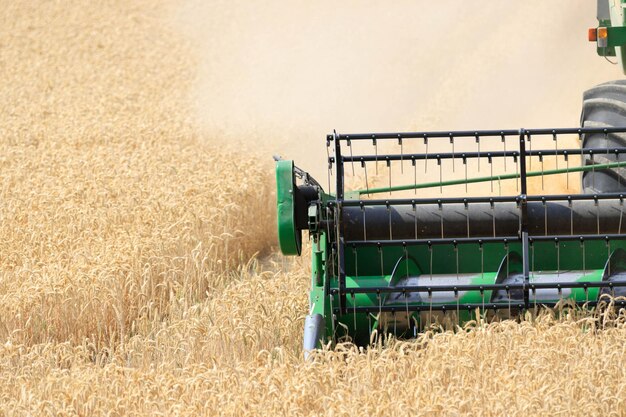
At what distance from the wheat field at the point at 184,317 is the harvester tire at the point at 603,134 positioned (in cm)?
123

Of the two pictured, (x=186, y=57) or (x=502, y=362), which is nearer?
(x=502, y=362)

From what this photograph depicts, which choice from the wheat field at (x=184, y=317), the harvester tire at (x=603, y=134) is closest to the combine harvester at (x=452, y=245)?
the wheat field at (x=184, y=317)

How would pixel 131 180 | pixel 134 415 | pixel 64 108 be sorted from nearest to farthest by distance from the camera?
pixel 134 415 < pixel 131 180 < pixel 64 108

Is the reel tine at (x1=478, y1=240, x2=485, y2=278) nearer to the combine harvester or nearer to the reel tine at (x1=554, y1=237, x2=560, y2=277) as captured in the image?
the combine harvester

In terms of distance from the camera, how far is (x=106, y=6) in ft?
76.3

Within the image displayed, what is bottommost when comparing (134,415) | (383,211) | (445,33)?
(134,415)

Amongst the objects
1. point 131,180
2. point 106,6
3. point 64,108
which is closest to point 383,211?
point 131,180

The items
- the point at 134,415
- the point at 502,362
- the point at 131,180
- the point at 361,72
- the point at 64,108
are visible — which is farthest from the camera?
the point at 361,72

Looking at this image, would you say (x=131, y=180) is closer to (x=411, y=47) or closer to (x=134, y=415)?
(x=134, y=415)

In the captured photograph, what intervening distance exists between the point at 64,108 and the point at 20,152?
334 cm

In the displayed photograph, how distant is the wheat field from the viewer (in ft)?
14.7

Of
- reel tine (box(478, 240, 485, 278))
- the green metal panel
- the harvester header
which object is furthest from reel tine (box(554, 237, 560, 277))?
the green metal panel

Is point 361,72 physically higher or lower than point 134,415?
higher

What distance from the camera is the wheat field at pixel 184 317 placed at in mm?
4484
